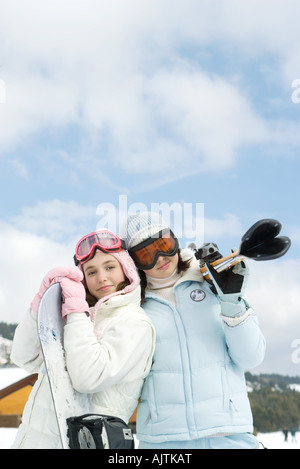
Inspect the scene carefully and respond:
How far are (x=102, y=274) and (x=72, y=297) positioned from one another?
14.9 inches

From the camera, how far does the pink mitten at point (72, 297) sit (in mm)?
2703

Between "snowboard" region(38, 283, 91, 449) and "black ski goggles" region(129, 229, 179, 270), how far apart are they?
0.66 meters

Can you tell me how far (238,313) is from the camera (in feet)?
9.43

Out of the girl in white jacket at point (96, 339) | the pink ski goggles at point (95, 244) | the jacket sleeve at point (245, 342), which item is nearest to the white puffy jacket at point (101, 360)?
the girl in white jacket at point (96, 339)

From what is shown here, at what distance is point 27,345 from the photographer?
3051mm

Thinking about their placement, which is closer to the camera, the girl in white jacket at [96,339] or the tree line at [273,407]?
the girl in white jacket at [96,339]

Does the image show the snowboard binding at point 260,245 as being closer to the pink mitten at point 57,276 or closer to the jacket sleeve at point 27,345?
the pink mitten at point 57,276

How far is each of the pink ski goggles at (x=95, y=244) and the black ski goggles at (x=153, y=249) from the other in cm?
13

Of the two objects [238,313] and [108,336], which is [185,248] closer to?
[238,313]

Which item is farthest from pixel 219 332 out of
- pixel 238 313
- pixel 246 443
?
pixel 246 443

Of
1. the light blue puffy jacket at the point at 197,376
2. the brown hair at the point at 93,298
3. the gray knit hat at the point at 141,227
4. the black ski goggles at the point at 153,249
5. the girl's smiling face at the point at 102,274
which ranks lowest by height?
the light blue puffy jacket at the point at 197,376

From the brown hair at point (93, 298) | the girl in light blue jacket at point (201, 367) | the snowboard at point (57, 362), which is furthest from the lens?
the brown hair at point (93, 298)

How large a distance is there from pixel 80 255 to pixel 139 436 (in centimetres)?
122

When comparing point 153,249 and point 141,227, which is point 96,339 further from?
point 141,227
